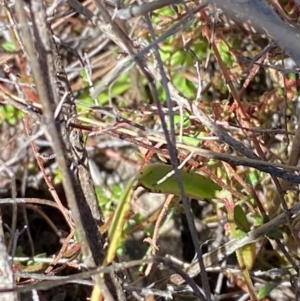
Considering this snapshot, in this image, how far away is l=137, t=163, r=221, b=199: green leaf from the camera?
3.40ft

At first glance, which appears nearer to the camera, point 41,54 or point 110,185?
point 41,54

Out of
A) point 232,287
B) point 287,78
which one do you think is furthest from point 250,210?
point 287,78

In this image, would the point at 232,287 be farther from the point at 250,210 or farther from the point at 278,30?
the point at 278,30

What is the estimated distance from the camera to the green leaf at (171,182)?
1.04 meters

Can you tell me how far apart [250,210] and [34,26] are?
683 mm

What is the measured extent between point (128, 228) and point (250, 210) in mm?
322

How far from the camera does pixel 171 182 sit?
3.56 ft

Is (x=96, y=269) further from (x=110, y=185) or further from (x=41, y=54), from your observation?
(x=110, y=185)

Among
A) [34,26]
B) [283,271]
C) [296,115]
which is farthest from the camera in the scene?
[296,115]

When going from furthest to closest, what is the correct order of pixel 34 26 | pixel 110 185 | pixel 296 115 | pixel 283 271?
pixel 110 185 → pixel 296 115 → pixel 283 271 → pixel 34 26

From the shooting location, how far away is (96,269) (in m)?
0.78

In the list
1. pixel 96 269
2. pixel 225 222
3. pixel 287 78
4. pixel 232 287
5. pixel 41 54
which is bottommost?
pixel 232 287

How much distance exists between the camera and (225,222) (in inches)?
56.5

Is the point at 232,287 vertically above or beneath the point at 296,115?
beneath
